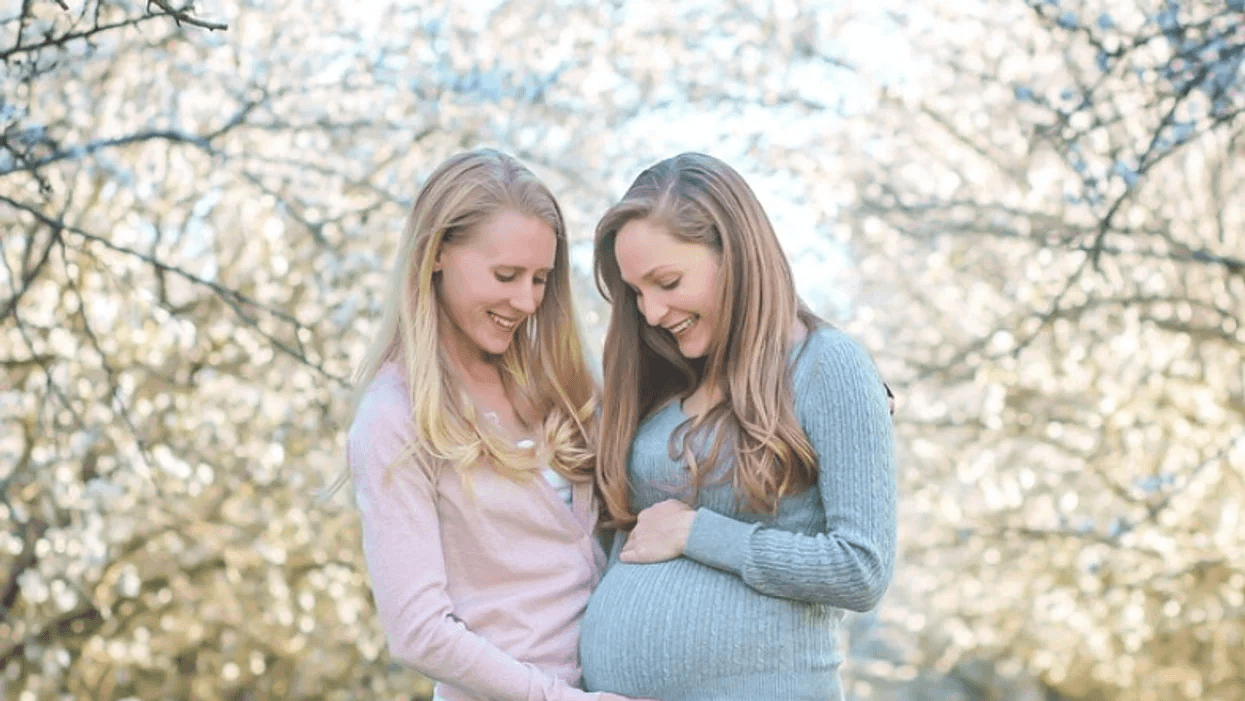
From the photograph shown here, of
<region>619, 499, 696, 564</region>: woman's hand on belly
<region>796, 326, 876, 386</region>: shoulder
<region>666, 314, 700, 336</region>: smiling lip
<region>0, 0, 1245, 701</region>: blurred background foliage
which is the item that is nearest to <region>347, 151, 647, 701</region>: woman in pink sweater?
<region>619, 499, 696, 564</region>: woman's hand on belly

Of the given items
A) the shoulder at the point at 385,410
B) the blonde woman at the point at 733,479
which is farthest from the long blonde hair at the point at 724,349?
the shoulder at the point at 385,410

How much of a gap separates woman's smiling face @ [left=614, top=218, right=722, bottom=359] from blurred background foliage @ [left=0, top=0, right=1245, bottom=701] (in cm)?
260

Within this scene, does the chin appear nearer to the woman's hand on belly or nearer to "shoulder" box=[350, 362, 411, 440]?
the woman's hand on belly

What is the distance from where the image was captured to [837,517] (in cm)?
196

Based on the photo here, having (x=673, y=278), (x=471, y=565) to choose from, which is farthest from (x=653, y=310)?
(x=471, y=565)

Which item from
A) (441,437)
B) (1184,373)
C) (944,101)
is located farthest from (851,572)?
(944,101)

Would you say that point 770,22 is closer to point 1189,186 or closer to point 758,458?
point 1189,186

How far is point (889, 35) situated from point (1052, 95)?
739 mm

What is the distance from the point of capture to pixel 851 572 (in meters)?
1.94

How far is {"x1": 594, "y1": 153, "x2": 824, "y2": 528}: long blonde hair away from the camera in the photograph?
6.64 ft

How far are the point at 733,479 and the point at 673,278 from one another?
0.29 m

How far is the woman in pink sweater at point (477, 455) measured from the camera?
2020 millimetres

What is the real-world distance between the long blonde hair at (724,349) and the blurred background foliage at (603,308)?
2.52 metres

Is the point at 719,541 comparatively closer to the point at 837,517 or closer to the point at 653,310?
the point at 837,517
